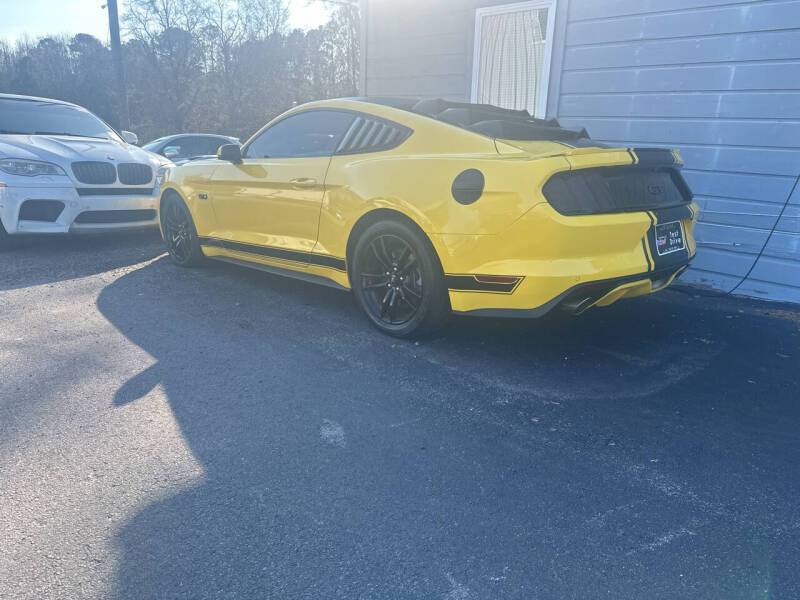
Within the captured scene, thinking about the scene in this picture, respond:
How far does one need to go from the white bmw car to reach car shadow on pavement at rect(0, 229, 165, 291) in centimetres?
27

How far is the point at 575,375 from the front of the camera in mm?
3307

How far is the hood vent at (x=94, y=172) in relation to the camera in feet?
20.1

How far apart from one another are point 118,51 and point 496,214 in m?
16.3

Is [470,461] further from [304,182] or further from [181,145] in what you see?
[181,145]

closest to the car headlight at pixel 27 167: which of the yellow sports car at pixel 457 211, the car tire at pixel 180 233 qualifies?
the car tire at pixel 180 233

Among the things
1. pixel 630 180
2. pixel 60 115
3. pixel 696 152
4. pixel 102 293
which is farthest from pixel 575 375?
pixel 60 115

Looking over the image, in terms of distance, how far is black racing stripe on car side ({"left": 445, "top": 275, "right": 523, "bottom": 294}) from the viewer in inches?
125

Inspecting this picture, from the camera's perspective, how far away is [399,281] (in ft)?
12.2

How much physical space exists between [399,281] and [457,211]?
67 cm

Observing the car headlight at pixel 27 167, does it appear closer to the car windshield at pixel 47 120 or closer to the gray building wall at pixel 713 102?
the car windshield at pixel 47 120

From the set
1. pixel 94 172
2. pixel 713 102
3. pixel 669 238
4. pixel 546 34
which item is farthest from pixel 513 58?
pixel 94 172

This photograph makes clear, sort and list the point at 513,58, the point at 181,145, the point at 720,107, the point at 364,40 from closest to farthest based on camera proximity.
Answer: the point at 720,107
the point at 513,58
the point at 364,40
the point at 181,145

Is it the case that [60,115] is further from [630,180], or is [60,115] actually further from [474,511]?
[474,511]

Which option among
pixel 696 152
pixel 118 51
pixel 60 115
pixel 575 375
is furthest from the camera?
pixel 118 51
